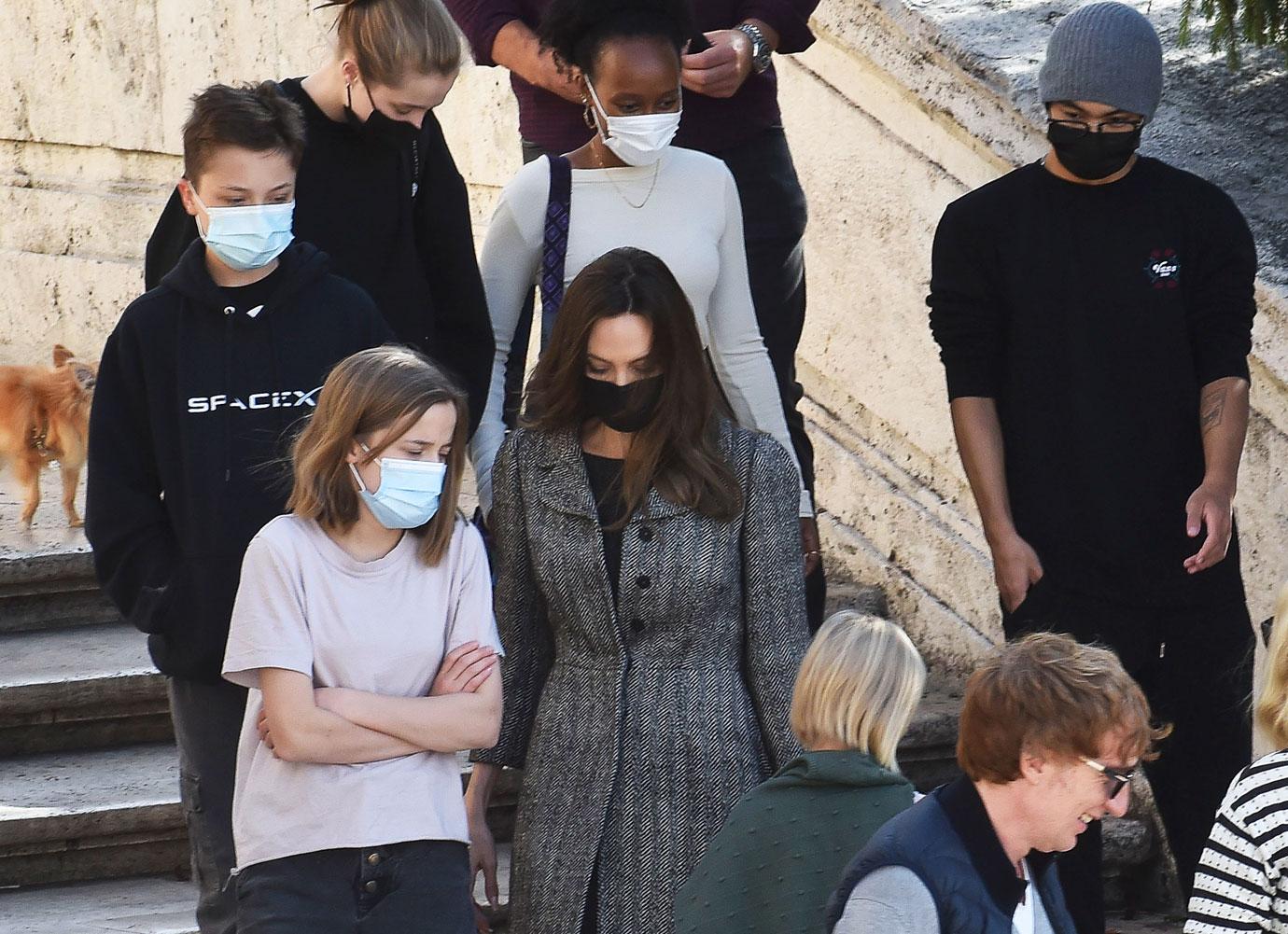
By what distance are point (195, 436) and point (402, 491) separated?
50 centimetres

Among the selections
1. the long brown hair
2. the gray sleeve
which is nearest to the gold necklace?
the long brown hair

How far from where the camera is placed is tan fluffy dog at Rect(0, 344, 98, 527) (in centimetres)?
576

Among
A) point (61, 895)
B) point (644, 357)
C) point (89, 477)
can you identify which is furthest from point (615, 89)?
point (61, 895)

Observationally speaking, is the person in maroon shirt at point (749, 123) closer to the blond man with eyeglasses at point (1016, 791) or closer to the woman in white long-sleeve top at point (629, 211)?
the woman in white long-sleeve top at point (629, 211)

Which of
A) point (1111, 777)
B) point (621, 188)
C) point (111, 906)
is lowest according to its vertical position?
point (111, 906)

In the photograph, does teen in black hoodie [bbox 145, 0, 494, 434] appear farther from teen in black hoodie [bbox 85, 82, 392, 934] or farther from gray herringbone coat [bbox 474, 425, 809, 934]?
gray herringbone coat [bbox 474, 425, 809, 934]

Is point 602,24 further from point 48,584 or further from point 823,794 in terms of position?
point 48,584

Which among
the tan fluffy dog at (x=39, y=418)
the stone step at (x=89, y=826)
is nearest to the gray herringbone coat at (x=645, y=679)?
the stone step at (x=89, y=826)

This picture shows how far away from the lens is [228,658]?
3248 mm

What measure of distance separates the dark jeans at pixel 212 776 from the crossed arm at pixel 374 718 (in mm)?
319

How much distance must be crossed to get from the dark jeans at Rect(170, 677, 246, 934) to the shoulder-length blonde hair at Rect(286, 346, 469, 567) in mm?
479

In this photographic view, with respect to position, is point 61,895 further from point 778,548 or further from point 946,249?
point 946,249

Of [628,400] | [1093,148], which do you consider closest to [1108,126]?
[1093,148]

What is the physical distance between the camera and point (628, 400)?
11.4 feet
